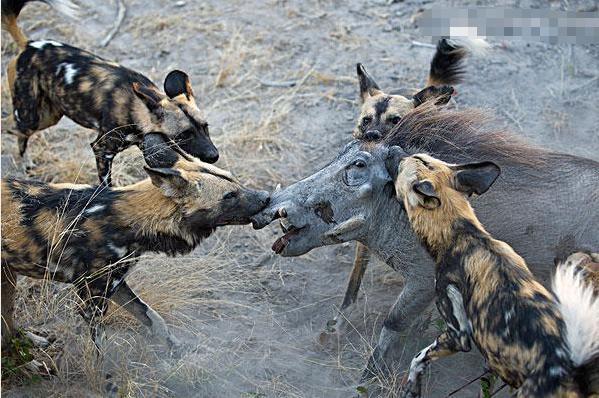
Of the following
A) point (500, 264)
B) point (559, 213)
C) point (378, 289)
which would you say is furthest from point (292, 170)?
point (500, 264)

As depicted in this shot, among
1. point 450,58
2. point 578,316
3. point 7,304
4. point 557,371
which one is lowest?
point 7,304

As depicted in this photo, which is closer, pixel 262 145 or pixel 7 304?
pixel 7 304

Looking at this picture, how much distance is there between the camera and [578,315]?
3.58 m

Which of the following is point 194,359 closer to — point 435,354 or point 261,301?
point 261,301

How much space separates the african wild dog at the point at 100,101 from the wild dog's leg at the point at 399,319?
185cm

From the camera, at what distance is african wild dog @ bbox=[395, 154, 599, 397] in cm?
349

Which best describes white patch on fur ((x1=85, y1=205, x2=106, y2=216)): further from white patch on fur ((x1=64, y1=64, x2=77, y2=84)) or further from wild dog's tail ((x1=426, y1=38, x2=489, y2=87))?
wild dog's tail ((x1=426, y1=38, x2=489, y2=87))

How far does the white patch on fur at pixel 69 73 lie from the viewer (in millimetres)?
6270

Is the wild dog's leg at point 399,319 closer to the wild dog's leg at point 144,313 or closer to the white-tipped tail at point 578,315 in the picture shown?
the white-tipped tail at point 578,315

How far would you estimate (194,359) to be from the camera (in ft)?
16.2

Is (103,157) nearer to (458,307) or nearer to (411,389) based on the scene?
(411,389)

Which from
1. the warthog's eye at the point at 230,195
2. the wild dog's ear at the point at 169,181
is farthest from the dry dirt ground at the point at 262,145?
the warthog's eye at the point at 230,195

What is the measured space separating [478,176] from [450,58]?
2.34 meters

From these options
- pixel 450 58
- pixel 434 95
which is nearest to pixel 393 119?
pixel 434 95
